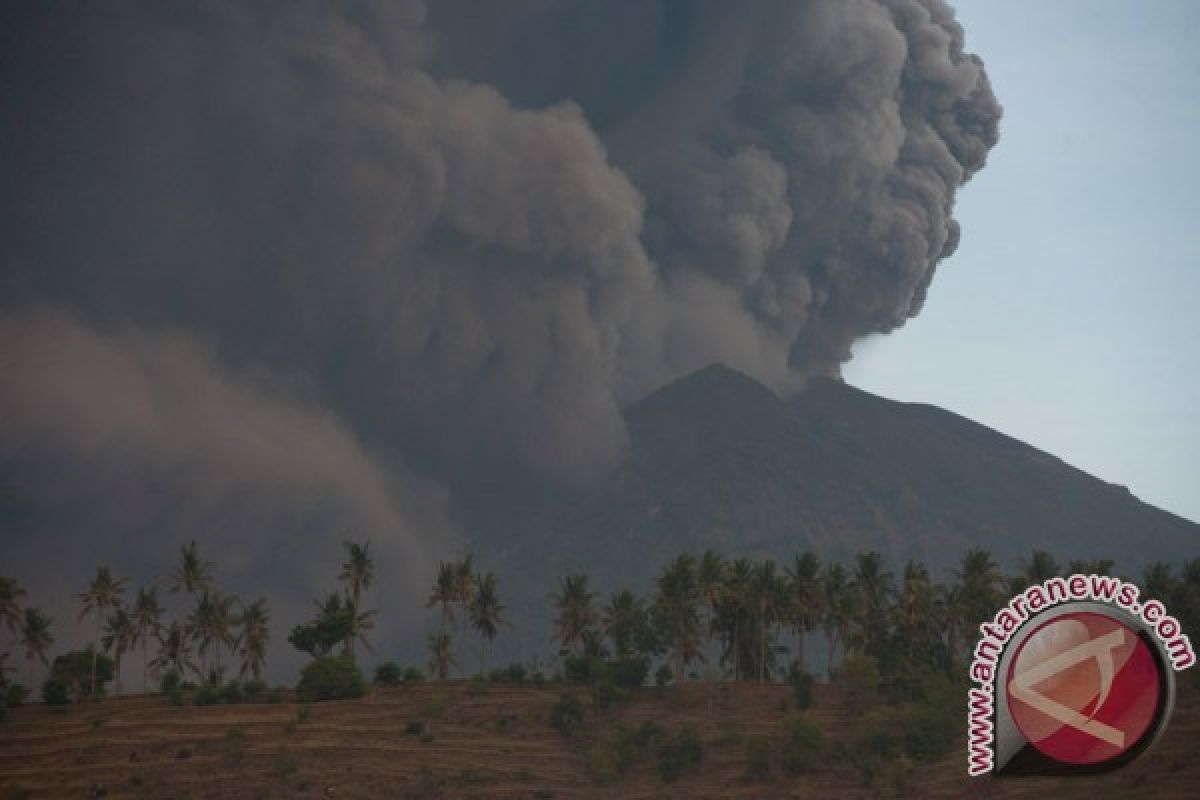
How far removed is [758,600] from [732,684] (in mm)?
8864

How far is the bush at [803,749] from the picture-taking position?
121500mm

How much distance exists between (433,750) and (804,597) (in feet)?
136

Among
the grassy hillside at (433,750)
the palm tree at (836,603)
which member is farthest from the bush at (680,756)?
the palm tree at (836,603)

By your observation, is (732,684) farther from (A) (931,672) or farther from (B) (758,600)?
(A) (931,672)

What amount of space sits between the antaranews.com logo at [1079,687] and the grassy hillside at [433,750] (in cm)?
6077

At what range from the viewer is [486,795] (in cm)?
11994

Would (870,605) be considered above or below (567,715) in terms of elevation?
above

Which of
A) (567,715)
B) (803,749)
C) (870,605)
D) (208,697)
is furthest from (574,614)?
(208,697)

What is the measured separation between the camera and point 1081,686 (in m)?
46.2

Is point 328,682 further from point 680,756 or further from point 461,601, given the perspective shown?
point 680,756

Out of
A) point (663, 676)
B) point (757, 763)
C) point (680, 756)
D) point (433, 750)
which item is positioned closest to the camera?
point (757, 763)

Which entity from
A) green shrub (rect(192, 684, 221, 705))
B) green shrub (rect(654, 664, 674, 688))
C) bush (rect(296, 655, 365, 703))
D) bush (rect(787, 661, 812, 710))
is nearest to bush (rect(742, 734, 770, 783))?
bush (rect(787, 661, 812, 710))

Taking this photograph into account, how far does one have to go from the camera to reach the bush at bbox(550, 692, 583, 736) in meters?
135

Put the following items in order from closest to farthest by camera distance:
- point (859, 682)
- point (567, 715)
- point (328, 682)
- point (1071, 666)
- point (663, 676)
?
1. point (1071, 666)
2. point (859, 682)
3. point (567, 715)
4. point (328, 682)
5. point (663, 676)
